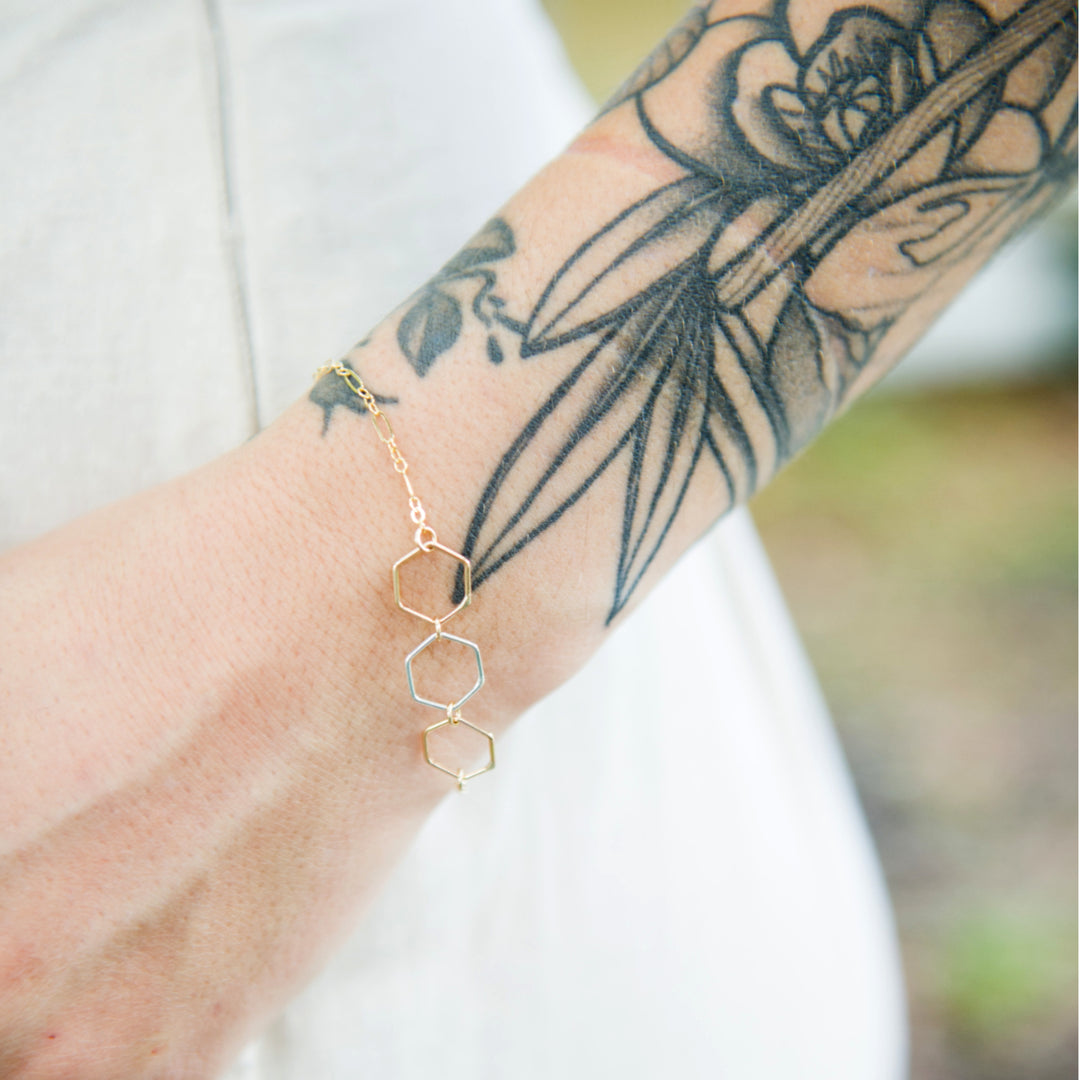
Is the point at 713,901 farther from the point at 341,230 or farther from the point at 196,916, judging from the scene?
the point at 341,230

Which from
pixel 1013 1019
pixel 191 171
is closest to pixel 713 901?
pixel 191 171

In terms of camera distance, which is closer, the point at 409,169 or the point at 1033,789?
the point at 409,169

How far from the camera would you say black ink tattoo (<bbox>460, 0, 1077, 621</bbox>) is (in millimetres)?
798

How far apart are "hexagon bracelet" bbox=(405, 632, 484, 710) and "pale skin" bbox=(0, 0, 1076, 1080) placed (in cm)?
1

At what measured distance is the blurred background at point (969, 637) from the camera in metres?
2.52

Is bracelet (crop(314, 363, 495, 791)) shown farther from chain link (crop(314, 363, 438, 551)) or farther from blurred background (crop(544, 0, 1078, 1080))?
blurred background (crop(544, 0, 1078, 1080))

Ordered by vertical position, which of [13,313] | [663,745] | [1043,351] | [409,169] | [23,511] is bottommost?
[663,745]

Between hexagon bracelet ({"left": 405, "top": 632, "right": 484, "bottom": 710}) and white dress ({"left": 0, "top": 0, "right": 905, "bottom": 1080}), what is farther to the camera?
white dress ({"left": 0, "top": 0, "right": 905, "bottom": 1080})

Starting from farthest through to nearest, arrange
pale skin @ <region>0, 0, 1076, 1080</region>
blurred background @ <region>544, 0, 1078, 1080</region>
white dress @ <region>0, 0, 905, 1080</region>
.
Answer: blurred background @ <region>544, 0, 1078, 1080</region> → white dress @ <region>0, 0, 905, 1080</region> → pale skin @ <region>0, 0, 1076, 1080</region>

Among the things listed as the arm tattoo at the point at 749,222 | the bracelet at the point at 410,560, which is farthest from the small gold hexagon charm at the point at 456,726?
the arm tattoo at the point at 749,222

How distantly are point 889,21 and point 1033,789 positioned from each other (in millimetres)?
2842

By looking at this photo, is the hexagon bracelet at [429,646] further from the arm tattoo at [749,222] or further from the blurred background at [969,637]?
the blurred background at [969,637]

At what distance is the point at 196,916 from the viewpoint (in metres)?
0.79

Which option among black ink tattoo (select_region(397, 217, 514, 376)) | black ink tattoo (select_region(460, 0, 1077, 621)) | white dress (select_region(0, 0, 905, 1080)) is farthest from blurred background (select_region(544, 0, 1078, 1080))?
black ink tattoo (select_region(397, 217, 514, 376))
